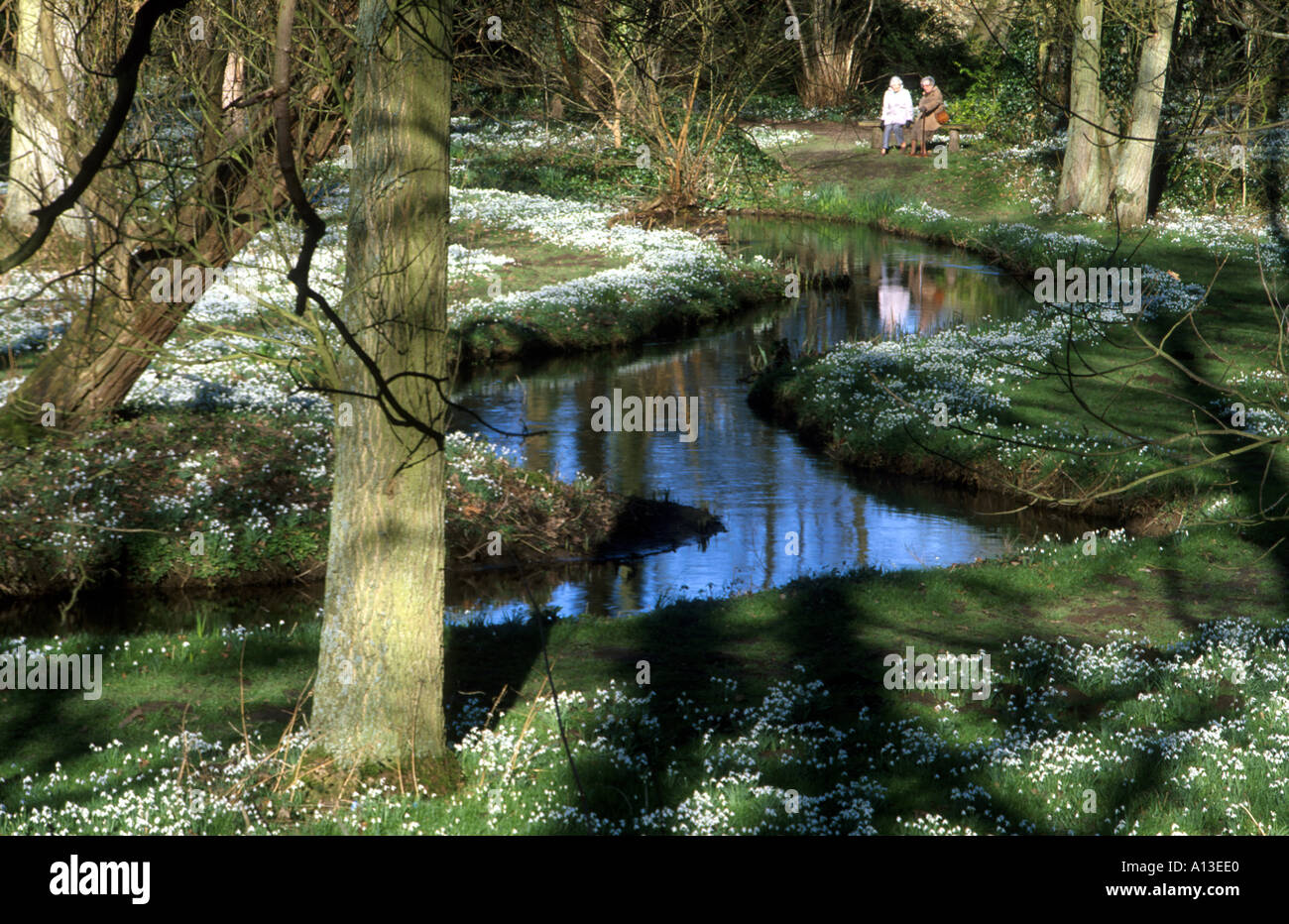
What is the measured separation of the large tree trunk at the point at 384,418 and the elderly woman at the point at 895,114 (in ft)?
130

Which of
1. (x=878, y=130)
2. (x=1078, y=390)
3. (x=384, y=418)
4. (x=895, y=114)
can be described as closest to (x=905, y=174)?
(x=895, y=114)

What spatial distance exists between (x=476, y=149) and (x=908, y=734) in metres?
43.8

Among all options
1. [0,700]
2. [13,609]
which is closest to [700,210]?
[13,609]

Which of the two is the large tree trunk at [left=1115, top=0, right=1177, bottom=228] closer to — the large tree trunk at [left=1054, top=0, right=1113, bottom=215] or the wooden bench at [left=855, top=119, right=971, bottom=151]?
the large tree trunk at [left=1054, top=0, right=1113, bottom=215]

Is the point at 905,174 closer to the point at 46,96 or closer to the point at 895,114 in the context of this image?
the point at 895,114

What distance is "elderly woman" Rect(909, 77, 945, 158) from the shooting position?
4481 cm

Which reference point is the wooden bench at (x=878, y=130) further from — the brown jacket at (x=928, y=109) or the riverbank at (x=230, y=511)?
the riverbank at (x=230, y=511)

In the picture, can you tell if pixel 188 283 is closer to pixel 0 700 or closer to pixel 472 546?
pixel 472 546

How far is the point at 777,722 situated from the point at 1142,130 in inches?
1106

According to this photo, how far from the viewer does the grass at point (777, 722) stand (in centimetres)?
664

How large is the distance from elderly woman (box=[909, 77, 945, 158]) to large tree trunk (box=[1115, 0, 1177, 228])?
492 inches

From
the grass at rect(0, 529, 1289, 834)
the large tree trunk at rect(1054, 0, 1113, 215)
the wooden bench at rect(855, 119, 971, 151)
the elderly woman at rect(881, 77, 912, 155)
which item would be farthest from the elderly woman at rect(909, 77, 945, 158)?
the grass at rect(0, 529, 1289, 834)

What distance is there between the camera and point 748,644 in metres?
10.7

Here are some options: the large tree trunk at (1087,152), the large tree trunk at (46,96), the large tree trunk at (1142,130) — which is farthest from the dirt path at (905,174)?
the large tree trunk at (46,96)
